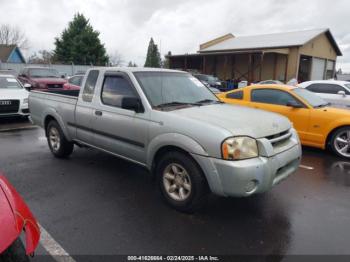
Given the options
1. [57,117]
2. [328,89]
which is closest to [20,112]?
[57,117]

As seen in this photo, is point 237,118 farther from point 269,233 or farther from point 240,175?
point 269,233

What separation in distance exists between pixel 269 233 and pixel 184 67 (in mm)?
31578

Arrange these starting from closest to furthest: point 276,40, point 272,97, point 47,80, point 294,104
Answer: point 294,104, point 272,97, point 47,80, point 276,40

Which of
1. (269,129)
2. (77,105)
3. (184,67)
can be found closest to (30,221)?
(269,129)

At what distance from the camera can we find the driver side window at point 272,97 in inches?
271

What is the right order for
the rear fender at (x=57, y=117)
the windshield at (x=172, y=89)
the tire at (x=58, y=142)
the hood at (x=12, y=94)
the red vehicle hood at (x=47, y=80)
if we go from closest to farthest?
the windshield at (x=172, y=89)
the rear fender at (x=57, y=117)
the tire at (x=58, y=142)
the hood at (x=12, y=94)
the red vehicle hood at (x=47, y=80)

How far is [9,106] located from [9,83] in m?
1.59

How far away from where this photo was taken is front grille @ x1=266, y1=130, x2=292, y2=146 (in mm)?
3531

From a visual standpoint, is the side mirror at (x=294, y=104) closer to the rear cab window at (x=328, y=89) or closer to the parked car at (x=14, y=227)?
the rear cab window at (x=328, y=89)

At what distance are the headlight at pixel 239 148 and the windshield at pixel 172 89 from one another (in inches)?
48.4

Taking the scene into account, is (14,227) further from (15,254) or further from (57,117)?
(57,117)

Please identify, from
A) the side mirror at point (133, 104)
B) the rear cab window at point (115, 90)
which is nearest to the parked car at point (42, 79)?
the rear cab window at point (115, 90)

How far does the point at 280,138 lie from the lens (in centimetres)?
367

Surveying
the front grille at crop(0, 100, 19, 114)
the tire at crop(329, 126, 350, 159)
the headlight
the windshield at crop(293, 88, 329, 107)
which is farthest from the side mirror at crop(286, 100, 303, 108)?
the front grille at crop(0, 100, 19, 114)
